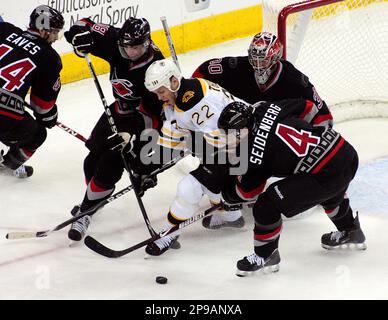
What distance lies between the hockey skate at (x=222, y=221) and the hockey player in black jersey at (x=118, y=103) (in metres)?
0.33

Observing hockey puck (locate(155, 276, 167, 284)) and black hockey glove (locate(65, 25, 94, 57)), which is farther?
black hockey glove (locate(65, 25, 94, 57))

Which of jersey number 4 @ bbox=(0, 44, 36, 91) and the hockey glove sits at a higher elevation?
jersey number 4 @ bbox=(0, 44, 36, 91)

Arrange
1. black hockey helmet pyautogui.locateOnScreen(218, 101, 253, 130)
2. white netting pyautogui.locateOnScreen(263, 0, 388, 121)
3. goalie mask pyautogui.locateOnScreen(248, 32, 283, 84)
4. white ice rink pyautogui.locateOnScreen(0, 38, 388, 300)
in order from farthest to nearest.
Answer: white netting pyautogui.locateOnScreen(263, 0, 388, 121), goalie mask pyautogui.locateOnScreen(248, 32, 283, 84), white ice rink pyautogui.locateOnScreen(0, 38, 388, 300), black hockey helmet pyautogui.locateOnScreen(218, 101, 253, 130)

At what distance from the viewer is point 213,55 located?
22.2 ft

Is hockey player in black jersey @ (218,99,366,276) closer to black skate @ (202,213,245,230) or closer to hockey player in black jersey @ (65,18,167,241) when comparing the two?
black skate @ (202,213,245,230)

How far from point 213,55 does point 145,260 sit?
290 cm

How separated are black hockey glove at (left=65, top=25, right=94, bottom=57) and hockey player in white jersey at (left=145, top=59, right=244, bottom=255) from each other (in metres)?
0.58

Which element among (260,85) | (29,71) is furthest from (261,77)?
(29,71)

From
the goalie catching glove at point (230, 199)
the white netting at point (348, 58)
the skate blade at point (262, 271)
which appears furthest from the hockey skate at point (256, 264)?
the white netting at point (348, 58)

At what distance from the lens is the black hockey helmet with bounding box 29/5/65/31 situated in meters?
4.46

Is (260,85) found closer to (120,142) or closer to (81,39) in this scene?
(120,142)

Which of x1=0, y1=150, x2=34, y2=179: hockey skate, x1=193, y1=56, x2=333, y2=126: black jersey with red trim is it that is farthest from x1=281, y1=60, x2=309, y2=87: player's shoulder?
x1=0, y1=150, x2=34, y2=179: hockey skate

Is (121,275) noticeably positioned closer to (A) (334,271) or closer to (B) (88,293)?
(B) (88,293)

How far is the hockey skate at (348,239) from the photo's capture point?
13.6ft
